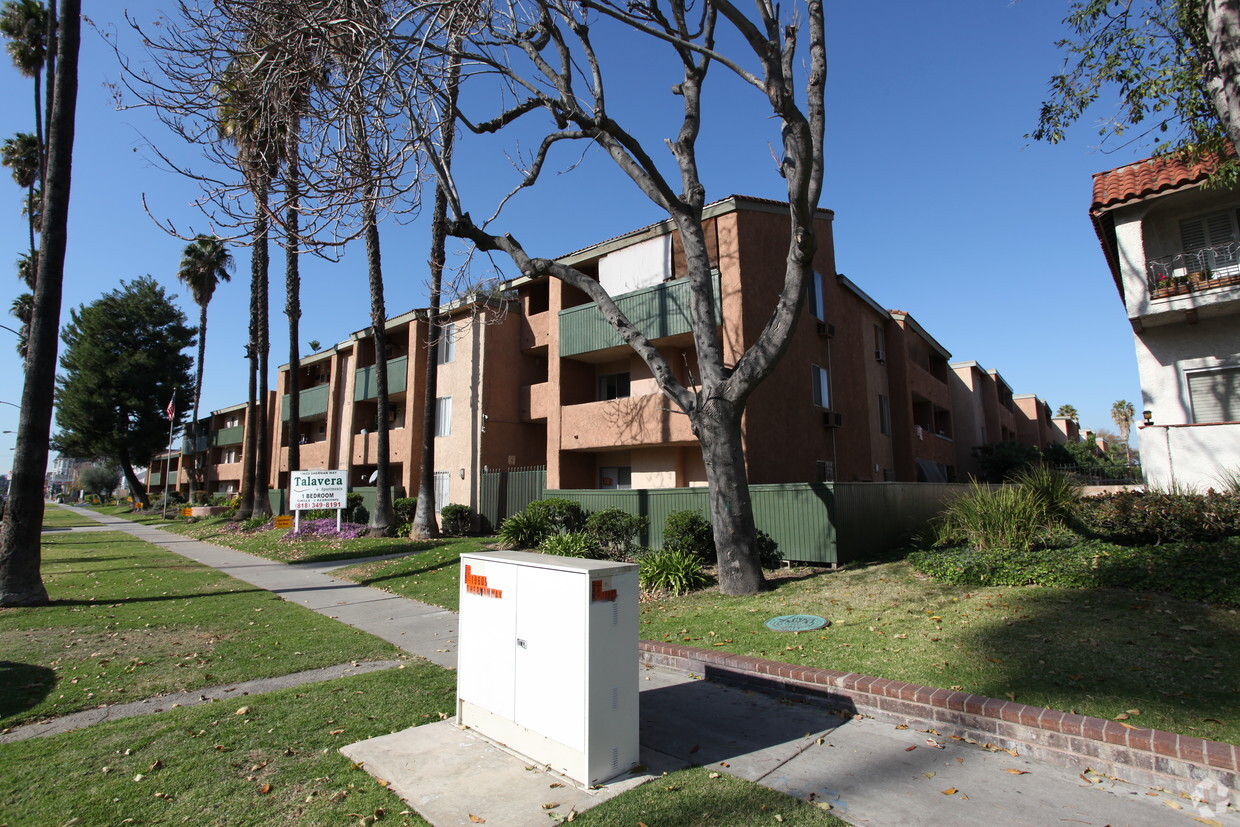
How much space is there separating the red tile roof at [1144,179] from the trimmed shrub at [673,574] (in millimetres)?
11535

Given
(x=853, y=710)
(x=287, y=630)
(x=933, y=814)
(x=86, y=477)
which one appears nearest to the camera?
(x=933, y=814)

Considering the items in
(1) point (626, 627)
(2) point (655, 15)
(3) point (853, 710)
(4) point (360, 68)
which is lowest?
(3) point (853, 710)

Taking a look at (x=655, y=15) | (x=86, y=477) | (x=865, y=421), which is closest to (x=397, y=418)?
(x=865, y=421)

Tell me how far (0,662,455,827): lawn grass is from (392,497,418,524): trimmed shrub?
17248 millimetres

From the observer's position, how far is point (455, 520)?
21.2 m

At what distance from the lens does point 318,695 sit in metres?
5.99

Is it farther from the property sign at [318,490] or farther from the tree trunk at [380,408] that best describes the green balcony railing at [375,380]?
the property sign at [318,490]

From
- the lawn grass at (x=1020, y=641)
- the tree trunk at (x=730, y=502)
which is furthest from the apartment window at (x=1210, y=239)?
the tree trunk at (x=730, y=502)

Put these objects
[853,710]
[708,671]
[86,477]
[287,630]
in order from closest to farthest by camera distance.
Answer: [853,710] < [708,671] < [287,630] < [86,477]

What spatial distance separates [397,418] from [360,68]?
23.5 meters

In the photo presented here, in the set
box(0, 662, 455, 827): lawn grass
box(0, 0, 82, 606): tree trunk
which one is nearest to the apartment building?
box(0, 0, 82, 606): tree trunk

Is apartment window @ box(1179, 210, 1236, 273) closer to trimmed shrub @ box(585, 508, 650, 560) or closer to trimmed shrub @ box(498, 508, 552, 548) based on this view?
trimmed shrub @ box(585, 508, 650, 560)

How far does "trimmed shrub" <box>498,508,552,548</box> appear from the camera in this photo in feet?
52.0

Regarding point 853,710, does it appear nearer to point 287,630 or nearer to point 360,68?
point 287,630
